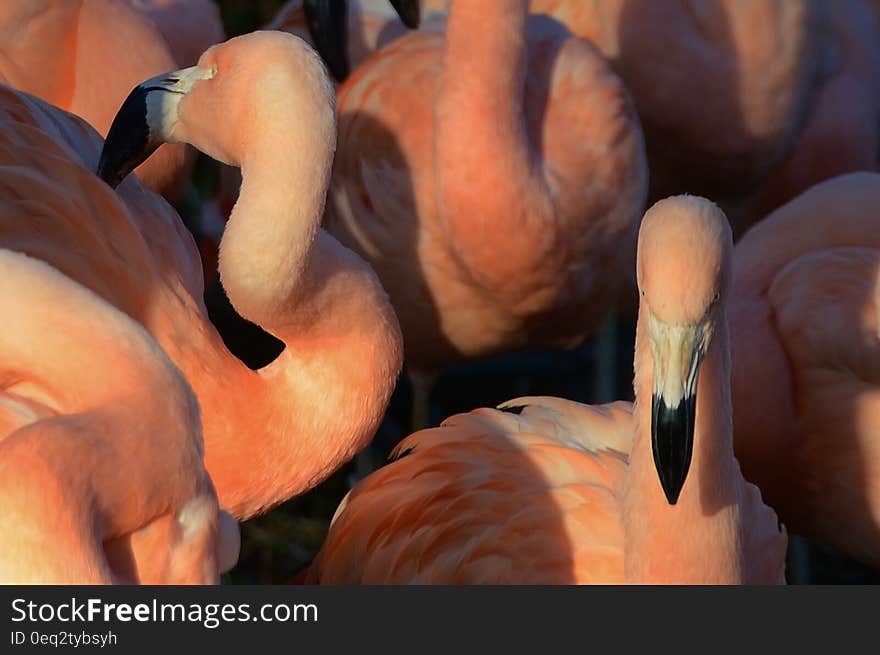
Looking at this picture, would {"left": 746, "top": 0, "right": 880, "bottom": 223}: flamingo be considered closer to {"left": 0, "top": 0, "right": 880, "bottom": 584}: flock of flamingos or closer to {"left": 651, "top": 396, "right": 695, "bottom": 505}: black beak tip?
{"left": 0, "top": 0, "right": 880, "bottom": 584}: flock of flamingos

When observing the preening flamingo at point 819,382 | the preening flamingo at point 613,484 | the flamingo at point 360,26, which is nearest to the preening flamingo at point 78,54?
the flamingo at point 360,26

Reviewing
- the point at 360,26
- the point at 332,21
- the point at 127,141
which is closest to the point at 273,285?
the point at 127,141

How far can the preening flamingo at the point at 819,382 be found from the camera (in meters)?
3.79

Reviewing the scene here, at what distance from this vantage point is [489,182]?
404 cm

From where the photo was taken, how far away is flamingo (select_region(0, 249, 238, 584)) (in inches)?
83.2

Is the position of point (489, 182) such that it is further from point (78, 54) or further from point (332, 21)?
point (78, 54)

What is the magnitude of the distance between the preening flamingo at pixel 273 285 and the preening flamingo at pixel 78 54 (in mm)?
582

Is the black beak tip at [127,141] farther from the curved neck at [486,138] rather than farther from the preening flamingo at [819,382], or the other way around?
the preening flamingo at [819,382]

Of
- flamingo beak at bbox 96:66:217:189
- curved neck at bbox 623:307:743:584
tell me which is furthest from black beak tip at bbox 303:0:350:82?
curved neck at bbox 623:307:743:584

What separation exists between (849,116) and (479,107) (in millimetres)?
1550

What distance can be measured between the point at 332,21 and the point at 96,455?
234 cm

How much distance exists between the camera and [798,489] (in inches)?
155

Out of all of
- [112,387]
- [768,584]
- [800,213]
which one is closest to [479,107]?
→ [800,213]

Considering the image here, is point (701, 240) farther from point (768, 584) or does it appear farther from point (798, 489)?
point (798, 489)
